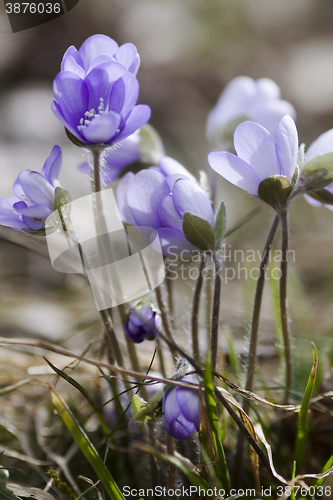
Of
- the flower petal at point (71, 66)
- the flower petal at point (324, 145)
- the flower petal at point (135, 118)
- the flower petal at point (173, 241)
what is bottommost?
the flower petal at point (173, 241)

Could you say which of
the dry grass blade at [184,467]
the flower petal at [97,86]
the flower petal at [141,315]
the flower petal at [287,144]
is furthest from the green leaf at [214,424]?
the flower petal at [97,86]

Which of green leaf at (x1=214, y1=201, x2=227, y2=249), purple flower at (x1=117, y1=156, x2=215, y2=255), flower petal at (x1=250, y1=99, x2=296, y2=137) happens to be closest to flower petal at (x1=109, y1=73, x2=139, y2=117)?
purple flower at (x1=117, y1=156, x2=215, y2=255)

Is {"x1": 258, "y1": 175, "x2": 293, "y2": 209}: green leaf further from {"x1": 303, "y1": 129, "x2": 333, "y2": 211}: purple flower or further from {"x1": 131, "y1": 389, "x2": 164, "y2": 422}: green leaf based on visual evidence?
{"x1": 131, "y1": 389, "x2": 164, "y2": 422}: green leaf

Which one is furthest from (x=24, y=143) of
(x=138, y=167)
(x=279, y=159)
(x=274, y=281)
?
(x=279, y=159)
